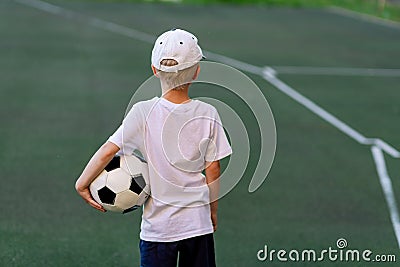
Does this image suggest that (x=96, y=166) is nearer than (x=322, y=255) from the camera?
Yes

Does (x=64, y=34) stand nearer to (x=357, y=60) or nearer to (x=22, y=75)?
(x=22, y=75)

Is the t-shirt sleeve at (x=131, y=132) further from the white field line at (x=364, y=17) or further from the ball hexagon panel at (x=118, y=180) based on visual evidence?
the white field line at (x=364, y=17)

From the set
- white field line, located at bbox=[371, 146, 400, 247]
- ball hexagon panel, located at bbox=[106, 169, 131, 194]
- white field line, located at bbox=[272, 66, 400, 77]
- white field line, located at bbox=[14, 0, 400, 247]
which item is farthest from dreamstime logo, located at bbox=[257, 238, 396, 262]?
white field line, located at bbox=[272, 66, 400, 77]

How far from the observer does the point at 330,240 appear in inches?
267

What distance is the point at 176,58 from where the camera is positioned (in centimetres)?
419

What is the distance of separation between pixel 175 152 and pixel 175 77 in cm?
36

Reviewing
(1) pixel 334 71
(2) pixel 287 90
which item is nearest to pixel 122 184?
(2) pixel 287 90

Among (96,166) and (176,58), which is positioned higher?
(176,58)

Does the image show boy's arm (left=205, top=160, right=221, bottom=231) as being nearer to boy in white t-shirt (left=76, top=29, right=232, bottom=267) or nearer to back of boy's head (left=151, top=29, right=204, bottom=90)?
boy in white t-shirt (left=76, top=29, right=232, bottom=267)

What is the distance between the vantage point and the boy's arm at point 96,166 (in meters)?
4.36

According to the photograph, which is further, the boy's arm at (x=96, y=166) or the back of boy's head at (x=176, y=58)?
the boy's arm at (x=96, y=166)

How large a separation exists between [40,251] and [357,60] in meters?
11.3

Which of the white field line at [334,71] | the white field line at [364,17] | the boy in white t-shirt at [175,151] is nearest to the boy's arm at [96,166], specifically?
the boy in white t-shirt at [175,151]

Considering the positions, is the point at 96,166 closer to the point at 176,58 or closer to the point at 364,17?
the point at 176,58
